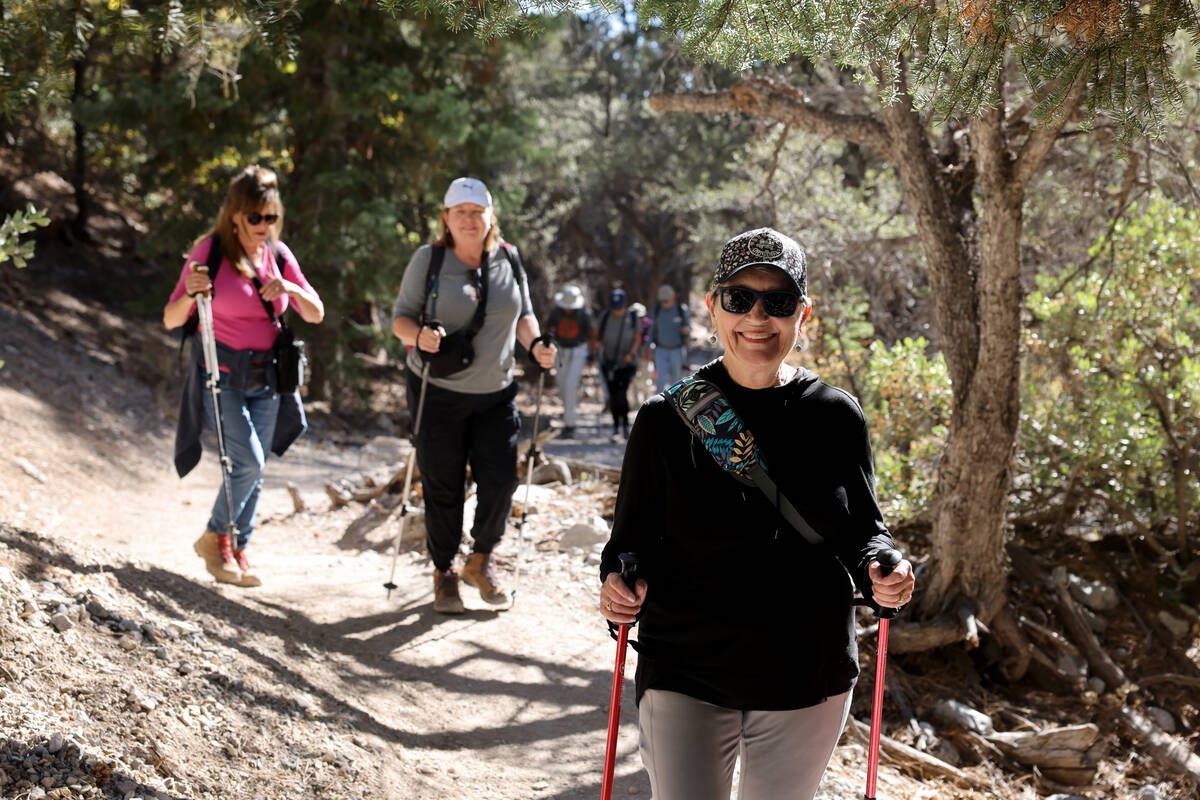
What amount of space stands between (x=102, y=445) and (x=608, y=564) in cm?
987

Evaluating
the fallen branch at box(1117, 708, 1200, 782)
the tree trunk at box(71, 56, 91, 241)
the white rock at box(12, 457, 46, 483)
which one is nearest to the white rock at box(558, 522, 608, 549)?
the fallen branch at box(1117, 708, 1200, 782)

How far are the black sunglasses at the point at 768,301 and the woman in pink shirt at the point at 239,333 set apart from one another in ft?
11.6

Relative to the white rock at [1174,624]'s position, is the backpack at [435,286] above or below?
above

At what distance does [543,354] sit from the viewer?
5.55m

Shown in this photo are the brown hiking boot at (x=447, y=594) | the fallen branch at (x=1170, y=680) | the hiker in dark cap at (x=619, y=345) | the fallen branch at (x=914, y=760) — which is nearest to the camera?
the fallen branch at (x=914, y=760)

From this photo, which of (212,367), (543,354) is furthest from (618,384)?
(212,367)

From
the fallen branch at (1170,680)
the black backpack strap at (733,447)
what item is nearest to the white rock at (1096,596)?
the fallen branch at (1170,680)

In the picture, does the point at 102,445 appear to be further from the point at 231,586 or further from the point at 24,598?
the point at 24,598

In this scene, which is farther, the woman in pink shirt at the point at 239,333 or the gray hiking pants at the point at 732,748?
the woman in pink shirt at the point at 239,333

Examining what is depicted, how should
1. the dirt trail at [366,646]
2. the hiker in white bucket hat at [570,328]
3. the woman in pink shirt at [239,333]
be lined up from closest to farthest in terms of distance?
the dirt trail at [366,646] → the woman in pink shirt at [239,333] → the hiker in white bucket hat at [570,328]

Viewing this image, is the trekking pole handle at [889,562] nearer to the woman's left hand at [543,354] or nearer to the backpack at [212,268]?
the woman's left hand at [543,354]

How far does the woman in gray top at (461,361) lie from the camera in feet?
17.6

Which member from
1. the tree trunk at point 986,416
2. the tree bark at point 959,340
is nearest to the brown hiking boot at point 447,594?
the tree bark at point 959,340

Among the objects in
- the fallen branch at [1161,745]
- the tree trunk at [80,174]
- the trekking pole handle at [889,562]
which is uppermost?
the tree trunk at [80,174]
